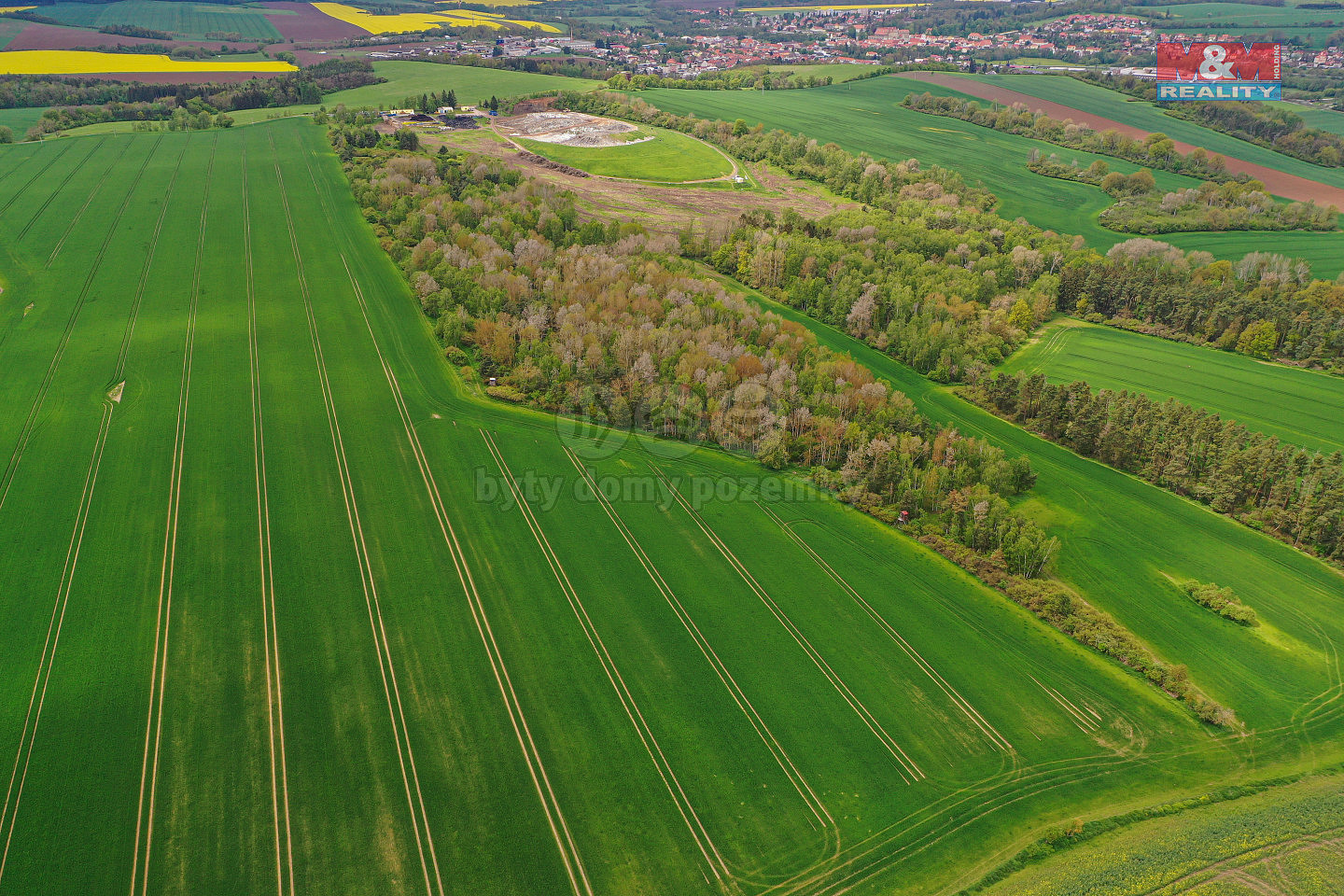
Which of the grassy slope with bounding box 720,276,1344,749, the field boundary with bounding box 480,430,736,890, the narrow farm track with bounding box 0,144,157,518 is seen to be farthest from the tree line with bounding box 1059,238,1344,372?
the narrow farm track with bounding box 0,144,157,518

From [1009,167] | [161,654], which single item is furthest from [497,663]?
[1009,167]

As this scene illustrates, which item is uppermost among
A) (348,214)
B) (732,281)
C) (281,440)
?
(348,214)

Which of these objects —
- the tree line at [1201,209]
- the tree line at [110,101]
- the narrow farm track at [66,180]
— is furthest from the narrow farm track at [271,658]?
the tree line at [1201,209]

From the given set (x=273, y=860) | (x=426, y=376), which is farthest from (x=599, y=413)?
(x=273, y=860)

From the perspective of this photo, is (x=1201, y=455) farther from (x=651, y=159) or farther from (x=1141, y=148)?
(x=1141, y=148)

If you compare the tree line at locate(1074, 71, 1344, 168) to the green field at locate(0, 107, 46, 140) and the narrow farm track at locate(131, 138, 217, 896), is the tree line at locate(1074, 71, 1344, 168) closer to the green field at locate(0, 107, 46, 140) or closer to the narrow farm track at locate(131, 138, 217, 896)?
the narrow farm track at locate(131, 138, 217, 896)

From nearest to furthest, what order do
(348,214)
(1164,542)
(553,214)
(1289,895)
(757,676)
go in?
1. (1289,895)
2. (757,676)
3. (1164,542)
4. (553,214)
5. (348,214)

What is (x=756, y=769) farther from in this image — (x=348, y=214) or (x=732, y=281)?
(x=348, y=214)

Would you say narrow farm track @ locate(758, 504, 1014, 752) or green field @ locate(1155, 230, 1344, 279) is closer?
narrow farm track @ locate(758, 504, 1014, 752)

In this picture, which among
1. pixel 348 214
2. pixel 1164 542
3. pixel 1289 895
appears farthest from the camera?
pixel 348 214
